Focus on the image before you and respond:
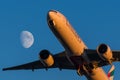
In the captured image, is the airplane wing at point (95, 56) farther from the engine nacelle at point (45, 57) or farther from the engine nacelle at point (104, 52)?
the engine nacelle at point (45, 57)

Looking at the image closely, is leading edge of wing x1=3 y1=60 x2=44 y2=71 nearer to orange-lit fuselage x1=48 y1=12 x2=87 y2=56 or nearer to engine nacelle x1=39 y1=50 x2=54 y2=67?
engine nacelle x1=39 y1=50 x2=54 y2=67

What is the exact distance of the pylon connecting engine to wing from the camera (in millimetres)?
50125

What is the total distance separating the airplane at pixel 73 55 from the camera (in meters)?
48.9

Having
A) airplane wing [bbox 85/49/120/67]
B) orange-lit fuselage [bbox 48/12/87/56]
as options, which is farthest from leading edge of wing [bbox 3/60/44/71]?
orange-lit fuselage [bbox 48/12/87/56]

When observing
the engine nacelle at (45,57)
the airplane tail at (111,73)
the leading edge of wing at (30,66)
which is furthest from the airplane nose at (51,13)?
the airplane tail at (111,73)

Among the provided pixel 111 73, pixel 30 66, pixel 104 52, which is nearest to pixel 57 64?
pixel 30 66

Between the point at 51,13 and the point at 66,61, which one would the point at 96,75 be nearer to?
the point at 66,61

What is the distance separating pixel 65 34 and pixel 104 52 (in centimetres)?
502

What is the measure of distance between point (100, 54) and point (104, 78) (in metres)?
8.69

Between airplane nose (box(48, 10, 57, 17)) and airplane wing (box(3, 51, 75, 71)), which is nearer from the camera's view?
airplane nose (box(48, 10, 57, 17))

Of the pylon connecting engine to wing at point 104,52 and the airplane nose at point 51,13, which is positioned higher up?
the airplane nose at point 51,13

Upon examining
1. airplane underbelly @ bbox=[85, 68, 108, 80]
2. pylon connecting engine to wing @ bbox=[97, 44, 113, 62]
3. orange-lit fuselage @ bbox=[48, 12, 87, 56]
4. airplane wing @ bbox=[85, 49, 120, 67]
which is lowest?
airplane underbelly @ bbox=[85, 68, 108, 80]

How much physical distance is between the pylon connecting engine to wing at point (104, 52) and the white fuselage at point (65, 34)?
2457 millimetres

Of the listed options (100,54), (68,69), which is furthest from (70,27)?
(68,69)
